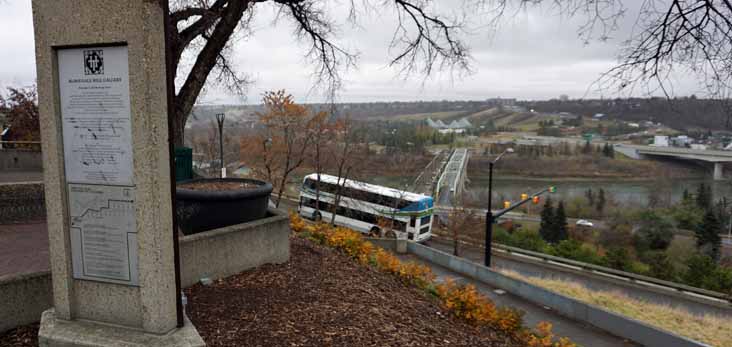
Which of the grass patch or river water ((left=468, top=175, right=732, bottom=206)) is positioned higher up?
the grass patch

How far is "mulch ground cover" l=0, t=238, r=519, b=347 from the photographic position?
14.1 feet

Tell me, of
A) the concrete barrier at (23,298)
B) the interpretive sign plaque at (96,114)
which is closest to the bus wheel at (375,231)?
the concrete barrier at (23,298)

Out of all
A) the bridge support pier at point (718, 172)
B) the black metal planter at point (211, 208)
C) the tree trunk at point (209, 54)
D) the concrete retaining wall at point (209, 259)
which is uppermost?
the tree trunk at point (209, 54)

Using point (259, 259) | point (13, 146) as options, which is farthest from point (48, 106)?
point (13, 146)

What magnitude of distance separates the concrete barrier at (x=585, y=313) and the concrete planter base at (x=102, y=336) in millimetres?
10704

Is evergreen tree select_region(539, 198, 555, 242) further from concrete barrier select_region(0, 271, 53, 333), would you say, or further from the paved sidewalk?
concrete barrier select_region(0, 271, 53, 333)

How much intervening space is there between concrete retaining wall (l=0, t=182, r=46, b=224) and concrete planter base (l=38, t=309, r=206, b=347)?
6715 millimetres

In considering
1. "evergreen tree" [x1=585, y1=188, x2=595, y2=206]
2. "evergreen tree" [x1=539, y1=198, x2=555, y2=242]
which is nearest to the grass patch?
"evergreen tree" [x1=539, y1=198, x2=555, y2=242]

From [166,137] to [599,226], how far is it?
61532mm

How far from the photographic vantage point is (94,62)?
317 cm

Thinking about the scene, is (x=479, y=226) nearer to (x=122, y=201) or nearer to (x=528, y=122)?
(x=122, y=201)

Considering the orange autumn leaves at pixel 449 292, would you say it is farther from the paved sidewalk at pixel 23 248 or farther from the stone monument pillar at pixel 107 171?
the stone monument pillar at pixel 107 171

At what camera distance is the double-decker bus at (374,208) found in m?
32.7

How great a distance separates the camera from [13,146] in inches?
790
